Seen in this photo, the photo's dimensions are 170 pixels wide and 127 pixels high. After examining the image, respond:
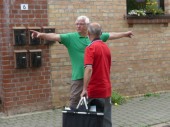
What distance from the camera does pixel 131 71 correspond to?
8.88m

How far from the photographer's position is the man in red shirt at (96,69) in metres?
5.08

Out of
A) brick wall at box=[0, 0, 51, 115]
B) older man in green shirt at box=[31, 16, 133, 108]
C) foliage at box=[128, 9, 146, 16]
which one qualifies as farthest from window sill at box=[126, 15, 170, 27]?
older man in green shirt at box=[31, 16, 133, 108]

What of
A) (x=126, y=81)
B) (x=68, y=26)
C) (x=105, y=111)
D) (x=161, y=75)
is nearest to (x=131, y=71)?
(x=126, y=81)

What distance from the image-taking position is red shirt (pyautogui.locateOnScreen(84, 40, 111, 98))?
16.7 ft

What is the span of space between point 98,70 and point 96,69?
0.10 feet

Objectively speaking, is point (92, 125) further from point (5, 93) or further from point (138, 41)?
point (138, 41)

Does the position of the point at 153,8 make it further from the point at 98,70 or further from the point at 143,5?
the point at 98,70

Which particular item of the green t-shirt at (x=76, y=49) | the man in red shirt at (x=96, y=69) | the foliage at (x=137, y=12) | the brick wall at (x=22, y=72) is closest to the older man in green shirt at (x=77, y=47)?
the green t-shirt at (x=76, y=49)

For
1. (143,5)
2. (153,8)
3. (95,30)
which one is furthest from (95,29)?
(143,5)

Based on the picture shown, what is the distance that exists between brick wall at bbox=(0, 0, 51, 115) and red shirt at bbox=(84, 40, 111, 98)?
242cm

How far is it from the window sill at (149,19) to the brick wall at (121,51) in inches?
3.6

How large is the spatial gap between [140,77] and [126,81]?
425 mm

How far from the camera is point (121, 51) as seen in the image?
8.67m

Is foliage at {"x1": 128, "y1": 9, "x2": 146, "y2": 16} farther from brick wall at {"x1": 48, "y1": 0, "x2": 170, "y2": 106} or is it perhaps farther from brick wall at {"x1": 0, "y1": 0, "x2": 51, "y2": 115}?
brick wall at {"x1": 0, "y1": 0, "x2": 51, "y2": 115}
